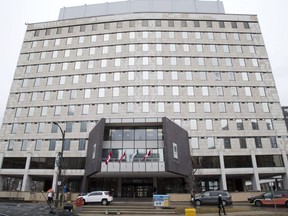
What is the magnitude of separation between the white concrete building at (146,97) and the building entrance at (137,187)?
0.54 ft

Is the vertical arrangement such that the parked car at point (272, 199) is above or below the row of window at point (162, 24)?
below

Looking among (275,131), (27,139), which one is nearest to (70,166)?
(27,139)

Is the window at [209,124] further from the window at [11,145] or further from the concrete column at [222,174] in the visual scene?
the window at [11,145]

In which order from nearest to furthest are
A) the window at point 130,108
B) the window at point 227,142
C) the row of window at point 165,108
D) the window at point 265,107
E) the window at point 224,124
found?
the window at point 227,142 → the window at point 224,124 → the window at point 130,108 → the row of window at point 165,108 → the window at point 265,107

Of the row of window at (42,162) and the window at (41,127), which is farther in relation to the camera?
the window at (41,127)

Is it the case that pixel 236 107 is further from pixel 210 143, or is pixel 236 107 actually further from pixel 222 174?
pixel 222 174

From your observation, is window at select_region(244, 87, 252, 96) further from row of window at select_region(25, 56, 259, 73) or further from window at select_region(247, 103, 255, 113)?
row of window at select_region(25, 56, 259, 73)

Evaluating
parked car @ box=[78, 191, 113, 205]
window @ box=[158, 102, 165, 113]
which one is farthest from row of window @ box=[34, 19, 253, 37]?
parked car @ box=[78, 191, 113, 205]

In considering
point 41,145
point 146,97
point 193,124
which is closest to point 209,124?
point 193,124

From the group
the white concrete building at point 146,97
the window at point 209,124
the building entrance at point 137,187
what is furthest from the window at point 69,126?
the window at point 209,124

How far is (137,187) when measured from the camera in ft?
128

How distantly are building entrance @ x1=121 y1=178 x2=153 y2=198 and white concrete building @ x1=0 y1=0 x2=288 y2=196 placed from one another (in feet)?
0.54

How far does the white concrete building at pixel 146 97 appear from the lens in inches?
1565

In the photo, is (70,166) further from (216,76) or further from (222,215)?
(216,76)
